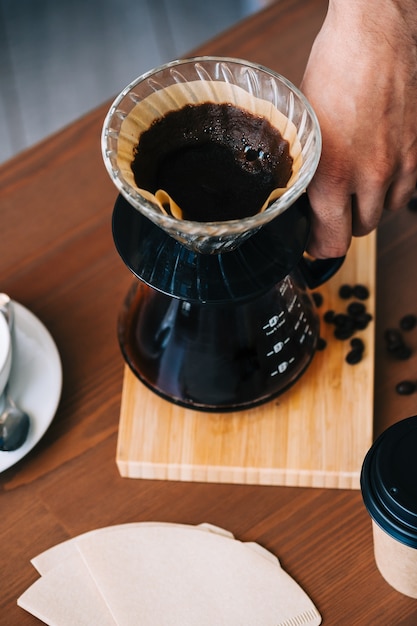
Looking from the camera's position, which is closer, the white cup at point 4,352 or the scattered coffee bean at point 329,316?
the white cup at point 4,352

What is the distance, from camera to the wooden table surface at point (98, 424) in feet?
2.95

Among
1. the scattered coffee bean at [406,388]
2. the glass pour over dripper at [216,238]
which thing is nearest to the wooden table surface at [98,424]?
the scattered coffee bean at [406,388]

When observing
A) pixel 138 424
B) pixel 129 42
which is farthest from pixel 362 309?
pixel 129 42

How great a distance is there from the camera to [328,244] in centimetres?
88

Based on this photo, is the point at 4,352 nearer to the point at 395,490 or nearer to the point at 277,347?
the point at 277,347

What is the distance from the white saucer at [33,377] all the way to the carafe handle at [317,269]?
31 cm

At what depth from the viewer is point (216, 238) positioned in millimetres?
729

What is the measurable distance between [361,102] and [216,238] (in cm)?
21

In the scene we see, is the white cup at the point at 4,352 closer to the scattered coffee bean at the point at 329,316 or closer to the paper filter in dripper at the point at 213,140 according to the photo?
the paper filter in dripper at the point at 213,140

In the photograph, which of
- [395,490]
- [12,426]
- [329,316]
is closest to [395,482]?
[395,490]

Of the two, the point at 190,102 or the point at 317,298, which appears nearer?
the point at 190,102

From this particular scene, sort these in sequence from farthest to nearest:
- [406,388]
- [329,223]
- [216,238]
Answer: [406,388], [329,223], [216,238]

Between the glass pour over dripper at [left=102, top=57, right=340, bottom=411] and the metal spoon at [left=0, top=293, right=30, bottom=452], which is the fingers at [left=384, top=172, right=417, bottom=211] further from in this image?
the metal spoon at [left=0, top=293, right=30, bottom=452]

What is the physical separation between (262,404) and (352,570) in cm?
20
